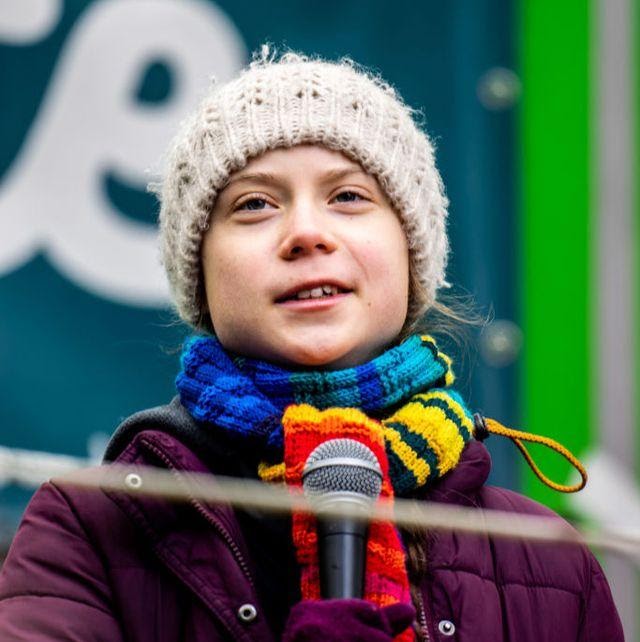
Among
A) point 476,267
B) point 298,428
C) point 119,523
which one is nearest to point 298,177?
point 298,428

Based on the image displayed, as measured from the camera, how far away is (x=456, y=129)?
329cm

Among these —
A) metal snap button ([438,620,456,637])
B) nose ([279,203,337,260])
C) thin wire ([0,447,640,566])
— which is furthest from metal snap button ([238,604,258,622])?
nose ([279,203,337,260])

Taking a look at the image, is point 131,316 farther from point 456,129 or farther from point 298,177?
point 298,177

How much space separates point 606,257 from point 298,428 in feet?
1.33

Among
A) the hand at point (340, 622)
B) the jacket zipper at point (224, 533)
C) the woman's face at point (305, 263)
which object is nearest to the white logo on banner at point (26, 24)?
the woman's face at point (305, 263)

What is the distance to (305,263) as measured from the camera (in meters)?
1.90

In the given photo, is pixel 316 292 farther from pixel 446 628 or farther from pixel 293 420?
pixel 446 628

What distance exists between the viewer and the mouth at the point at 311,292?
1.90 metres

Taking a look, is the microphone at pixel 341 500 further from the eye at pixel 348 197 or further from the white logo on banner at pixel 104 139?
the white logo on banner at pixel 104 139

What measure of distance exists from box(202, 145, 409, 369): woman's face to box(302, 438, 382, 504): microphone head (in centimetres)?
24

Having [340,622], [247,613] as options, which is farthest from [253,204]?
[340,622]

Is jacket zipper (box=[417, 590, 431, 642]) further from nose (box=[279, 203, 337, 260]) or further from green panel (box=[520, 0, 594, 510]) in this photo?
green panel (box=[520, 0, 594, 510])

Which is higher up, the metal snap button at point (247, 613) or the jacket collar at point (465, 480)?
the jacket collar at point (465, 480)

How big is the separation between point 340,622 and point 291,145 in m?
0.70
